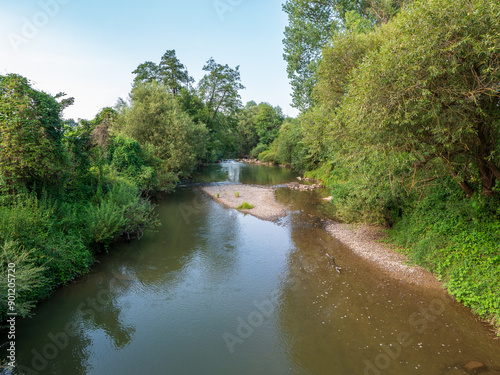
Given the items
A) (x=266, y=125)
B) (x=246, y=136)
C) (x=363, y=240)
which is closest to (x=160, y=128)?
(x=363, y=240)

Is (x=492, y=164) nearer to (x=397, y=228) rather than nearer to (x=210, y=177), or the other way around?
(x=397, y=228)

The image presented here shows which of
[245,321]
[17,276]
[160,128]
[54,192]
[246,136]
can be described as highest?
[246,136]

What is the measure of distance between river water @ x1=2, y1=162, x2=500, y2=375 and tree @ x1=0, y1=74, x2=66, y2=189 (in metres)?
4.61

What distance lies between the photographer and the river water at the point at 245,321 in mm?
6949

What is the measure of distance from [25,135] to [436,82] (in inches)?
545

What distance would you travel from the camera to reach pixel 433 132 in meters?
7.75

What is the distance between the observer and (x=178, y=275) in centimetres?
1144

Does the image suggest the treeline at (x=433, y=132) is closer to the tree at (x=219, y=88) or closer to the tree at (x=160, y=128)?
the tree at (x=160, y=128)

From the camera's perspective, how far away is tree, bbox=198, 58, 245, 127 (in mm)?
43250

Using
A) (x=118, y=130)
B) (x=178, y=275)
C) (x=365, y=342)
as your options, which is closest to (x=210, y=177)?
(x=118, y=130)

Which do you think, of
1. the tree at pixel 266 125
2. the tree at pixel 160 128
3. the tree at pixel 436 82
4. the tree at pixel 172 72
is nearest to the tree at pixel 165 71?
the tree at pixel 172 72

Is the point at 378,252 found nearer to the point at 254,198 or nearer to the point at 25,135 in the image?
the point at 254,198

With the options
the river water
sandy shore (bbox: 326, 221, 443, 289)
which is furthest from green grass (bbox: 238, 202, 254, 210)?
the river water

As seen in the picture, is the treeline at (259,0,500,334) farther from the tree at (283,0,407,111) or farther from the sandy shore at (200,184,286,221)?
the tree at (283,0,407,111)
